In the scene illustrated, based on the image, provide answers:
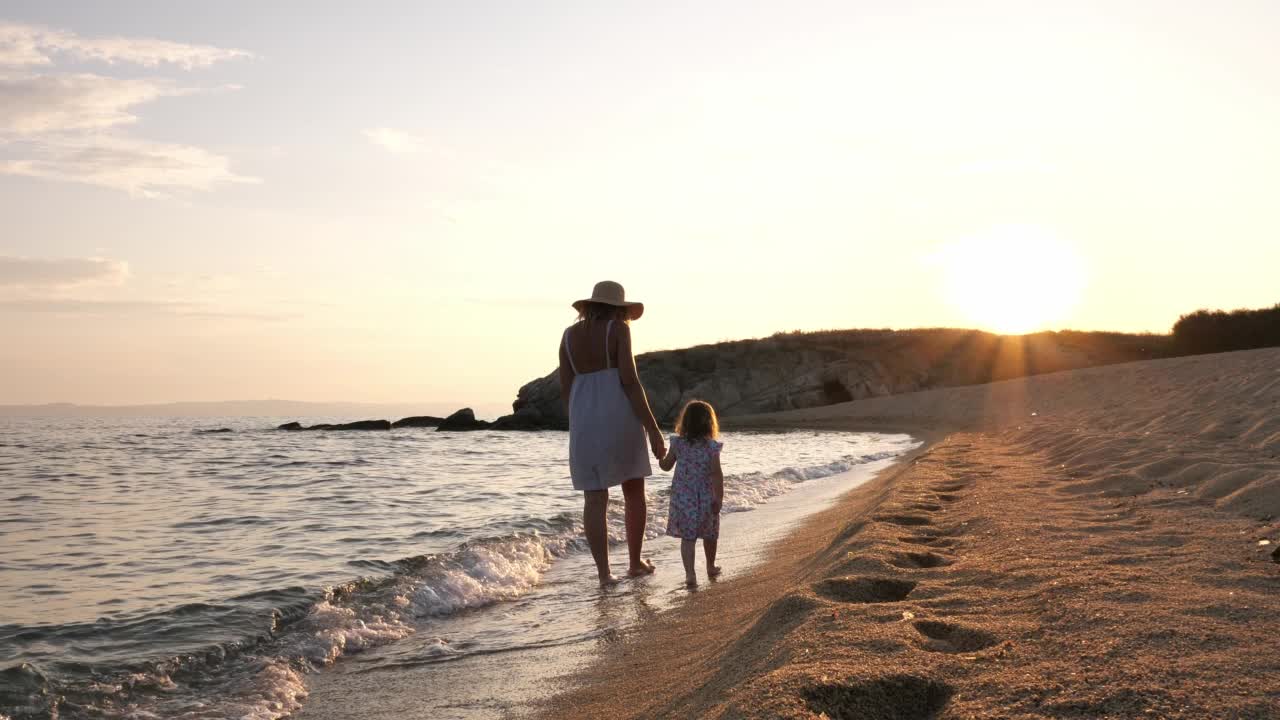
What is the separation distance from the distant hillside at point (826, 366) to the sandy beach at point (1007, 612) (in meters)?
33.4

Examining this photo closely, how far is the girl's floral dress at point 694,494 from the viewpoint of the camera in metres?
5.77

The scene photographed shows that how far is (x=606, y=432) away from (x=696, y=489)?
74cm

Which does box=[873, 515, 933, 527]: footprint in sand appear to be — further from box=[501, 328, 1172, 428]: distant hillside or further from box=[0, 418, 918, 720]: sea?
box=[501, 328, 1172, 428]: distant hillside

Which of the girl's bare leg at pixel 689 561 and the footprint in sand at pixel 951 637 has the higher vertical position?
the footprint in sand at pixel 951 637

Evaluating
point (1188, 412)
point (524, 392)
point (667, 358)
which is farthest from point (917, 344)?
point (1188, 412)

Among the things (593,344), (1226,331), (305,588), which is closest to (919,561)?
(593,344)

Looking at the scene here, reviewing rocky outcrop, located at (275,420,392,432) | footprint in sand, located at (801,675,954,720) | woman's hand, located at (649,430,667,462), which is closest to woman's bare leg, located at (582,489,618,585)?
woman's hand, located at (649,430,667,462)

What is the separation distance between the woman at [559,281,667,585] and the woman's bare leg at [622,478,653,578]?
0.36 ft

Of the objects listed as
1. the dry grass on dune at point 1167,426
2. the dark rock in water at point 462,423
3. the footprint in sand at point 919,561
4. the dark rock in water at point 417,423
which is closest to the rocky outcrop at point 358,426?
the dark rock in water at point 417,423

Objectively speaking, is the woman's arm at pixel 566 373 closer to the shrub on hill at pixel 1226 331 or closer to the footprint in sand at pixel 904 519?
the footprint in sand at pixel 904 519

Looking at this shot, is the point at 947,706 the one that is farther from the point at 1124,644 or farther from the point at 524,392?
the point at 524,392

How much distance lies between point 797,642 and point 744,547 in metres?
4.16

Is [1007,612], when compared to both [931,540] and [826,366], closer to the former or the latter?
[931,540]

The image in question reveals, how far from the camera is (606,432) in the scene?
5.58 metres
